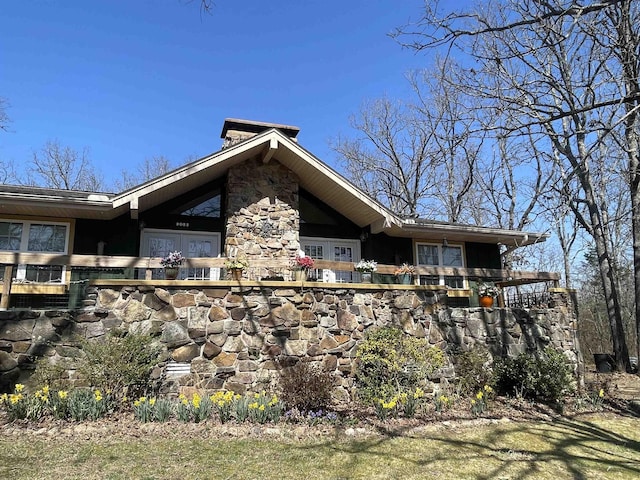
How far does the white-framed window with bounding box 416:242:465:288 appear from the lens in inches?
484

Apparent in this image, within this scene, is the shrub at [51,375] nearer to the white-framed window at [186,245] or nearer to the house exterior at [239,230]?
the house exterior at [239,230]

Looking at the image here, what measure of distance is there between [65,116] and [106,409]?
11.1m

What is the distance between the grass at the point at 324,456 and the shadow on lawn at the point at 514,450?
0.01 m

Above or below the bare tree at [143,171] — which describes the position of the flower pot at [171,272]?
below

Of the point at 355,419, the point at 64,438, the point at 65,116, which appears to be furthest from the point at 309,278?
the point at 65,116

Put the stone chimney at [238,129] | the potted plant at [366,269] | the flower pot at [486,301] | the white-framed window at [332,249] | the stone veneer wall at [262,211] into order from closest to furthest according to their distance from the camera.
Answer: the potted plant at [366,269] → the flower pot at [486,301] → the stone veneer wall at [262,211] → the white-framed window at [332,249] → the stone chimney at [238,129]

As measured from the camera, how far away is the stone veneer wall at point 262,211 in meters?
10.3

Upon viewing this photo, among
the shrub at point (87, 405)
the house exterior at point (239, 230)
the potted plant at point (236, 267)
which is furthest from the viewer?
the house exterior at point (239, 230)

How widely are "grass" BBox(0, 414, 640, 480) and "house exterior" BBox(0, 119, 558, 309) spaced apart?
305 centimetres

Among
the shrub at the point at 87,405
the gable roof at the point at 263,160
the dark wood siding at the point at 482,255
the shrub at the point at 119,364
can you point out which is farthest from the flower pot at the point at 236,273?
the dark wood siding at the point at 482,255

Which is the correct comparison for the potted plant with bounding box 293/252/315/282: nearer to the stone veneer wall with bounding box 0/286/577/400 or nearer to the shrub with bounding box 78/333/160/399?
the stone veneer wall with bounding box 0/286/577/400

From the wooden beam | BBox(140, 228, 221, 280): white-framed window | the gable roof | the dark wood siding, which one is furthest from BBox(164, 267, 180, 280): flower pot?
the dark wood siding

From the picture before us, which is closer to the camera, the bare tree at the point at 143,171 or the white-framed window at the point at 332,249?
the white-framed window at the point at 332,249

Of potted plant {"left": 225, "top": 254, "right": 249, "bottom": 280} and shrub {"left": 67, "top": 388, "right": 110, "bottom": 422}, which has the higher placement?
potted plant {"left": 225, "top": 254, "right": 249, "bottom": 280}
